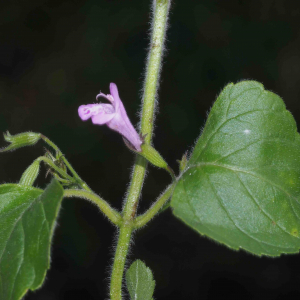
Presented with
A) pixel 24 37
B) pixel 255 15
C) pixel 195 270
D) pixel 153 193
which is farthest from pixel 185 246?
pixel 24 37

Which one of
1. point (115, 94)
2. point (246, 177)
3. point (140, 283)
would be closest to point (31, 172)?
point (115, 94)

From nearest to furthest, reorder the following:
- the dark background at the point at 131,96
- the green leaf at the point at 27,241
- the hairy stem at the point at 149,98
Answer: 1. the green leaf at the point at 27,241
2. the hairy stem at the point at 149,98
3. the dark background at the point at 131,96

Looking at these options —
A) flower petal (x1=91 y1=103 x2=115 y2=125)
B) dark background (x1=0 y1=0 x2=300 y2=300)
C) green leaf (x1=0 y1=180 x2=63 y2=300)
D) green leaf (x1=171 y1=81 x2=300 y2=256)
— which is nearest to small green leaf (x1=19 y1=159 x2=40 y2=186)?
green leaf (x1=0 y1=180 x2=63 y2=300)

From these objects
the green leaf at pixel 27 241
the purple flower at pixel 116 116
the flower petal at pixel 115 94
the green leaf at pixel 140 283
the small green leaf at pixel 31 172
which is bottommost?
the green leaf at pixel 140 283

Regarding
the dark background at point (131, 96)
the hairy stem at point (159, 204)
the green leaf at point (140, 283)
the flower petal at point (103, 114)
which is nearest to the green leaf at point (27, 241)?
the flower petal at point (103, 114)

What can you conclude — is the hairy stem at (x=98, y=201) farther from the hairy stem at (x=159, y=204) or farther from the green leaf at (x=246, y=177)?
the green leaf at (x=246, y=177)

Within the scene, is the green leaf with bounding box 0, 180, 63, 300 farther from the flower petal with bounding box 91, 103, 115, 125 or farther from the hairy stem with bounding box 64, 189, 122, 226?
the flower petal with bounding box 91, 103, 115, 125
